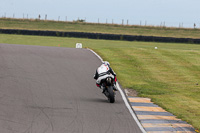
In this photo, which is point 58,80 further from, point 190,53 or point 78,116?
point 190,53

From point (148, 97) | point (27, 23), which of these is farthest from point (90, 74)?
point (27, 23)

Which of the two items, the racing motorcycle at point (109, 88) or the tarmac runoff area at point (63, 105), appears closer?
the tarmac runoff area at point (63, 105)

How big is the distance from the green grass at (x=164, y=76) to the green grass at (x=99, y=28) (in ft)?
105

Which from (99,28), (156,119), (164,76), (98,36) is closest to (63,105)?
(156,119)

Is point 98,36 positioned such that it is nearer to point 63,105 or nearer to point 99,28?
point 99,28

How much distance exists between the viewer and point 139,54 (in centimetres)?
2919

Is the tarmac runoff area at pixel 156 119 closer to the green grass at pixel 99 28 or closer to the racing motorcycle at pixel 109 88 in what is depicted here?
the racing motorcycle at pixel 109 88

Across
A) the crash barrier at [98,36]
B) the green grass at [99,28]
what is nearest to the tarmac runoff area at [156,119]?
the crash barrier at [98,36]

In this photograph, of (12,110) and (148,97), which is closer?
(12,110)

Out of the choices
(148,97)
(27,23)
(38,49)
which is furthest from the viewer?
(27,23)

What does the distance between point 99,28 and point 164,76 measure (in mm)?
42427

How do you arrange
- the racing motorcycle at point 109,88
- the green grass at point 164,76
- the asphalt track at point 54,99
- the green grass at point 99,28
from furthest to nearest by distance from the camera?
the green grass at point 99,28 < the green grass at point 164,76 < the racing motorcycle at point 109,88 < the asphalt track at point 54,99

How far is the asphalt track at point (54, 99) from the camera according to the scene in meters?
11.0

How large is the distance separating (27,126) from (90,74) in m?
10.3
